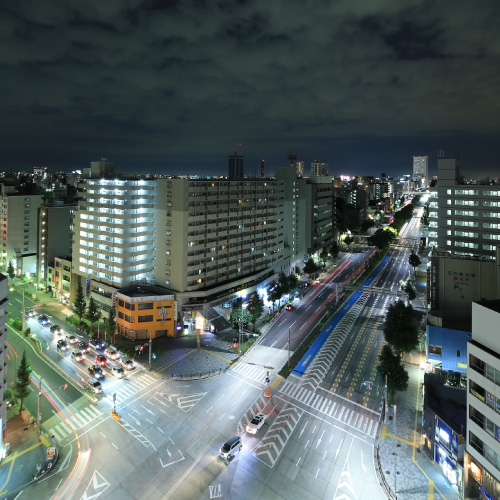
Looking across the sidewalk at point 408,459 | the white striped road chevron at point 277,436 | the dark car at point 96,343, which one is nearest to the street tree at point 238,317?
the dark car at point 96,343

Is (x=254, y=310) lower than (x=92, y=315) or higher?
higher

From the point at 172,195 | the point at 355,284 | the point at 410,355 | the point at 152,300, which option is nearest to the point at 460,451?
the point at 410,355

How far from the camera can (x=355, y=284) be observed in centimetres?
10381

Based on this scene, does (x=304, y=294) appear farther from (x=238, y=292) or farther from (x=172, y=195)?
(x=172, y=195)

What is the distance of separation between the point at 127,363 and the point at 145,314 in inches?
490

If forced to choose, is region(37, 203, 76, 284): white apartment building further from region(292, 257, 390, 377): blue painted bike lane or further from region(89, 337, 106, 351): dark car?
region(292, 257, 390, 377): blue painted bike lane

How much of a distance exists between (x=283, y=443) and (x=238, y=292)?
Result: 45.4m

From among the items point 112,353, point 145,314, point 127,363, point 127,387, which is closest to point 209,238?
point 145,314

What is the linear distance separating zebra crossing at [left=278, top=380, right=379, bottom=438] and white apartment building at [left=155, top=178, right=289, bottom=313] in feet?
94.7

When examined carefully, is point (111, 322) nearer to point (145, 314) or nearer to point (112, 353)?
point (145, 314)

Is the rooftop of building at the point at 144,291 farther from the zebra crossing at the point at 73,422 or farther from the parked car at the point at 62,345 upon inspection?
the zebra crossing at the point at 73,422

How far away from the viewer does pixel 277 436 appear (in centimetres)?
4050

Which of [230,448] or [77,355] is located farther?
[77,355]

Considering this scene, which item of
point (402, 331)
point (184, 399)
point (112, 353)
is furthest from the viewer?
point (112, 353)
